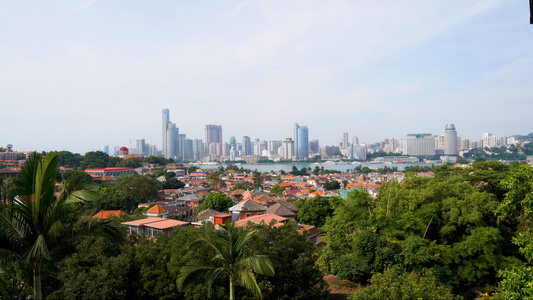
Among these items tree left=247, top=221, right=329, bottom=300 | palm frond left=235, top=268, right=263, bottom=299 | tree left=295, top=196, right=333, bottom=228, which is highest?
palm frond left=235, top=268, right=263, bottom=299

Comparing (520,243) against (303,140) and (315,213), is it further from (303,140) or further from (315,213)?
(303,140)

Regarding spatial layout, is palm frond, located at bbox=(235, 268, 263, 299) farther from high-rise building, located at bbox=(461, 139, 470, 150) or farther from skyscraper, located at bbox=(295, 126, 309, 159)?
skyscraper, located at bbox=(295, 126, 309, 159)

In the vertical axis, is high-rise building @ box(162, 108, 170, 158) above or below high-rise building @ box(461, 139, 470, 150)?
above

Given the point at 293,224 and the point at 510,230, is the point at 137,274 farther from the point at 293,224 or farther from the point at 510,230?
the point at 510,230

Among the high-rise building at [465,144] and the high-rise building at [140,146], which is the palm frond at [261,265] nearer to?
the high-rise building at [465,144]

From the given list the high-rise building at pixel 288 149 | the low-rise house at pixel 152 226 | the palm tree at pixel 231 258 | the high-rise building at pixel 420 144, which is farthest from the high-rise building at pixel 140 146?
the palm tree at pixel 231 258

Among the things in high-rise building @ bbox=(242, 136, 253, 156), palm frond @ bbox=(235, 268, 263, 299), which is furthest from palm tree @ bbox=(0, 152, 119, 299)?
high-rise building @ bbox=(242, 136, 253, 156)

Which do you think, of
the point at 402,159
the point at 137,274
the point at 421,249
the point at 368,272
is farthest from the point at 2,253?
the point at 402,159

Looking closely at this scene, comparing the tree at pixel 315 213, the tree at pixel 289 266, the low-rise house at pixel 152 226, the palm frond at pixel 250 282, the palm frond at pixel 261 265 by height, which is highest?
the palm frond at pixel 261 265
